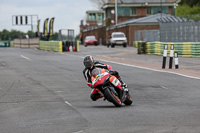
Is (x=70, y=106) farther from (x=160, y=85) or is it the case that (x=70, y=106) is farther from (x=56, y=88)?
(x=160, y=85)

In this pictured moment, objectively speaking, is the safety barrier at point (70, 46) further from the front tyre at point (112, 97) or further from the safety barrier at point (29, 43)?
the front tyre at point (112, 97)

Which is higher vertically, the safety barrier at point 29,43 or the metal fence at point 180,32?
the metal fence at point 180,32

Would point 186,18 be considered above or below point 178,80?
above

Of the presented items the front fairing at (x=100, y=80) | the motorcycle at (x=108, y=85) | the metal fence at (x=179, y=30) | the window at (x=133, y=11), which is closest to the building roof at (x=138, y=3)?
the window at (x=133, y=11)

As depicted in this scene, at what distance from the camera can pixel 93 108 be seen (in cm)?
1056

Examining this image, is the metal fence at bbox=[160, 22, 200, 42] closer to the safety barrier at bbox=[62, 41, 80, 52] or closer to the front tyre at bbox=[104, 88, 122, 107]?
the safety barrier at bbox=[62, 41, 80, 52]

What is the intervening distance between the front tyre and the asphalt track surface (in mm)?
169

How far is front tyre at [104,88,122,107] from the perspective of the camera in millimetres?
10344

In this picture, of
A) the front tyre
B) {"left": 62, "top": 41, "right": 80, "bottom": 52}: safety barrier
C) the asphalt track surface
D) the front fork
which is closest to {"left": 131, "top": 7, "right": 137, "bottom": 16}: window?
{"left": 62, "top": 41, "right": 80, "bottom": 52}: safety barrier

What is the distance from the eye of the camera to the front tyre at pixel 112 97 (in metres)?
10.3

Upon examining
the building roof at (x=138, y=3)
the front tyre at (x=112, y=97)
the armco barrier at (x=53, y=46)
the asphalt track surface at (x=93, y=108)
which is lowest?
the asphalt track surface at (x=93, y=108)

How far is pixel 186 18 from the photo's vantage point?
39.0m

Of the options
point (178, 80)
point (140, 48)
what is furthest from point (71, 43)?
point (178, 80)

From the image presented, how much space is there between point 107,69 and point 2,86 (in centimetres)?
675
